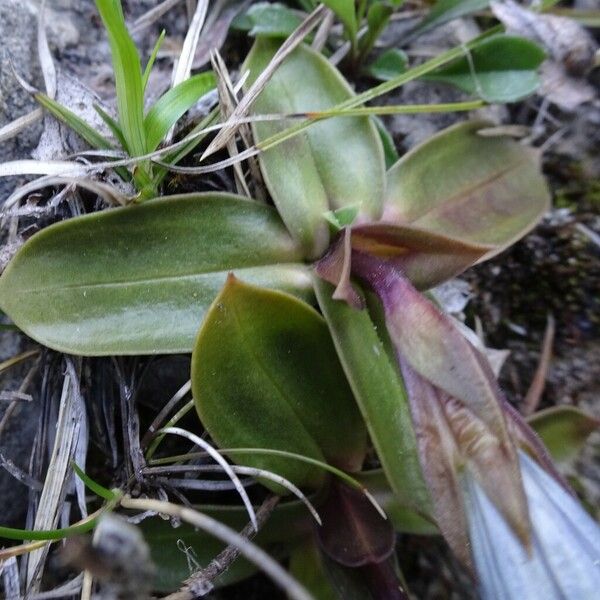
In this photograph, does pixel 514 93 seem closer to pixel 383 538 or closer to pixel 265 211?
pixel 265 211

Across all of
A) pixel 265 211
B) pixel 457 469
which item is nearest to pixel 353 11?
pixel 265 211

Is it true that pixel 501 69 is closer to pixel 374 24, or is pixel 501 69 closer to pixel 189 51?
pixel 374 24

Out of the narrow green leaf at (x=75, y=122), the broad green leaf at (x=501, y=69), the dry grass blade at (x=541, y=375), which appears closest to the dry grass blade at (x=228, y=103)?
the narrow green leaf at (x=75, y=122)

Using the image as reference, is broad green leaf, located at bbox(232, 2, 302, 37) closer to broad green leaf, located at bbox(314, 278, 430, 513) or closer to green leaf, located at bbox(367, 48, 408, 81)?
green leaf, located at bbox(367, 48, 408, 81)

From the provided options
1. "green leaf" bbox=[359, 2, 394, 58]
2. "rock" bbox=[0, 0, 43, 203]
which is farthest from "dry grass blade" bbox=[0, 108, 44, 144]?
"green leaf" bbox=[359, 2, 394, 58]

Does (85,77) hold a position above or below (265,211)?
above
